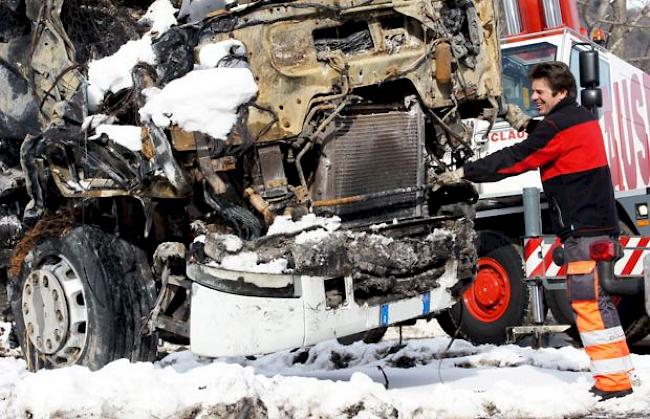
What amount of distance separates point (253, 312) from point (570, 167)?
1915mm

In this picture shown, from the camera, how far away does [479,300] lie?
897 cm

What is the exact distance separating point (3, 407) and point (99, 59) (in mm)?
2289

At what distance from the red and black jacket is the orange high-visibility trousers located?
112 mm

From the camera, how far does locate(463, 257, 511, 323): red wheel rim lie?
8.83 meters

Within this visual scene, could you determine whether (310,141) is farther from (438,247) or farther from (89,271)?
(89,271)

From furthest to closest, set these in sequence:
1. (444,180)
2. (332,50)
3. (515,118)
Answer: (515,118)
(444,180)
(332,50)

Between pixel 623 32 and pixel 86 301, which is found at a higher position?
pixel 623 32

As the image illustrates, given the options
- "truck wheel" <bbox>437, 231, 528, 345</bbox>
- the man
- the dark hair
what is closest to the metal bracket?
"truck wheel" <bbox>437, 231, 528, 345</bbox>

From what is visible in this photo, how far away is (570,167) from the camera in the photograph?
5520 millimetres

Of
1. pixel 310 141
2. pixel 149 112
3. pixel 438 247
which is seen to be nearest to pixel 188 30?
pixel 149 112

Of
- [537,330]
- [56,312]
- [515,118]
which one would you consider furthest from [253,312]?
[537,330]

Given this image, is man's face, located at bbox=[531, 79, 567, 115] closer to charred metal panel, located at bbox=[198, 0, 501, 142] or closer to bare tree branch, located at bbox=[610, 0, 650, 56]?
charred metal panel, located at bbox=[198, 0, 501, 142]

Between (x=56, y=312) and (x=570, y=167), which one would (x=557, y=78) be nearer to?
(x=570, y=167)

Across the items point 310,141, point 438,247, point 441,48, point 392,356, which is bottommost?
point 392,356
